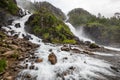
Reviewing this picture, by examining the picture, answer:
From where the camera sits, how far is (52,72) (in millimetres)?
20703

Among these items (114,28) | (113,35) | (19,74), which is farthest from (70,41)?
(114,28)

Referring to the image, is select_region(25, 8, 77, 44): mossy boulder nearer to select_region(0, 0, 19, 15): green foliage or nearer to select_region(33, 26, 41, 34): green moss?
select_region(33, 26, 41, 34): green moss

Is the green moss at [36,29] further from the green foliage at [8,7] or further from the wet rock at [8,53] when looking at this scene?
the wet rock at [8,53]

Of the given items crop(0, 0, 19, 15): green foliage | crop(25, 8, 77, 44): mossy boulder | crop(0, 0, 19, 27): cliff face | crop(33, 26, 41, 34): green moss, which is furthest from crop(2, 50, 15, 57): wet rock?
crop(0, 0, 19, 15): green foliage

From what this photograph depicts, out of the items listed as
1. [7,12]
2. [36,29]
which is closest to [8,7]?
[7,12]

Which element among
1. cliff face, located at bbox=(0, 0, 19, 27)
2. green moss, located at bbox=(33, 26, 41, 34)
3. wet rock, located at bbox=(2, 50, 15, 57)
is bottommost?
wet rock, located at bbox=(2, 50, 15, 57)

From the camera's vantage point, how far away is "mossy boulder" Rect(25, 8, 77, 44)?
5103 cm

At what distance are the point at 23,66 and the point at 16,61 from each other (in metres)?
2.49

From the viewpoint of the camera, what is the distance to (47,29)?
5353cm

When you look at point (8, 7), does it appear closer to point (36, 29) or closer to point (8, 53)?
point (36, 29)

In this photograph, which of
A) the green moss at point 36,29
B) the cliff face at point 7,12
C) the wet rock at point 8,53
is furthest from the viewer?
the green moss at point 36,29

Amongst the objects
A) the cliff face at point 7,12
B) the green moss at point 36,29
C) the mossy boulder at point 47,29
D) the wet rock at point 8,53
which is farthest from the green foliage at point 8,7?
the wet rock at point 8,53

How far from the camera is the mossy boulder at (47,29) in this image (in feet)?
167

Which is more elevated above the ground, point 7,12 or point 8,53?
point 7,12
